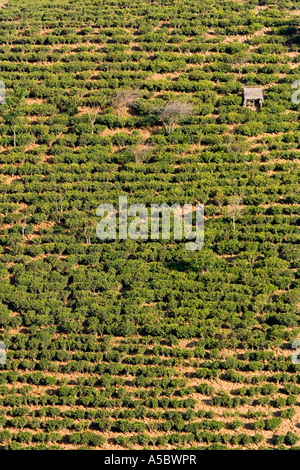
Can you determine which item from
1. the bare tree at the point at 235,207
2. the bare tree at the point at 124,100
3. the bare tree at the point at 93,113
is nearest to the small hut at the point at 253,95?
the bare tree at the point at 124,100

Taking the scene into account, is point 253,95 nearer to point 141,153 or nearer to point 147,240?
point 141,153

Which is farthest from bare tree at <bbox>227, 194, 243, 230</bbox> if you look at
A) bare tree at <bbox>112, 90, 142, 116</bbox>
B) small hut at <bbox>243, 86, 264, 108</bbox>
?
bare tree at <bbox>112, 90, 142, 116</bbox>

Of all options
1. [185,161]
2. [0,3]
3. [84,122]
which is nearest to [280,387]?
[185,161]

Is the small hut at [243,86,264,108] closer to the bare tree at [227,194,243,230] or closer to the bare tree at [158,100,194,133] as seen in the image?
the bare tree at [158,100,194,133]
